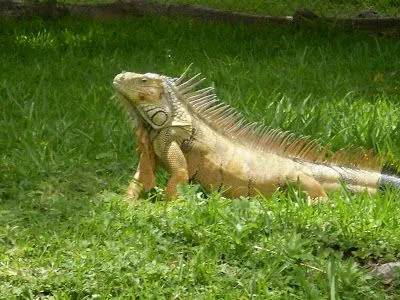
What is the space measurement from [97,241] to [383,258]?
1.35 m

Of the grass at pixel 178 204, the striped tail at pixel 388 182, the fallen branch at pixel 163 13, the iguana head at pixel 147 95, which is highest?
the iguana head at pixel 147 95

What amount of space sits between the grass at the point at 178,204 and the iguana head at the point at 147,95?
0.42 meters

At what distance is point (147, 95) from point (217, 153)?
49 centimetres

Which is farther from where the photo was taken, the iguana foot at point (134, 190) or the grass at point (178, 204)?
the iguana foot at point (134, 190)

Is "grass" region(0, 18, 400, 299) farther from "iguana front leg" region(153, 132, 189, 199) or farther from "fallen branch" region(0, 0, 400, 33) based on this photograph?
"fallen branch" region(0, 0, 400, 33)

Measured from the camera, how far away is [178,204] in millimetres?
4676

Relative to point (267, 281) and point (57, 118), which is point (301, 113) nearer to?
point (57, 118)

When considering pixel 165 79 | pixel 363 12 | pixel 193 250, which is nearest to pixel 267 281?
pixel 193 250

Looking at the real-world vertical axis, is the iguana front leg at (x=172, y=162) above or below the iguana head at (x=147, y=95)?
below

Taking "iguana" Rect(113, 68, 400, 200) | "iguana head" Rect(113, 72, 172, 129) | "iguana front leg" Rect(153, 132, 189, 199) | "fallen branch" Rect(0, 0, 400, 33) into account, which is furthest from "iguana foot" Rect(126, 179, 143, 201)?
"fallen branch" Rect(0, 0, 400, 33)

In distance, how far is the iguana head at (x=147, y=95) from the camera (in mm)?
4906

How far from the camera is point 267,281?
4.00 meters

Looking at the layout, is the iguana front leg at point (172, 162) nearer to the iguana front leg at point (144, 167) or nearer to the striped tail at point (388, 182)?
the iguana front leg at point (144, 167)

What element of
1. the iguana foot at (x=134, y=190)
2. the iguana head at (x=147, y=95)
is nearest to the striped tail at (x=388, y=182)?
the iguana head at (x=147, y=95)
